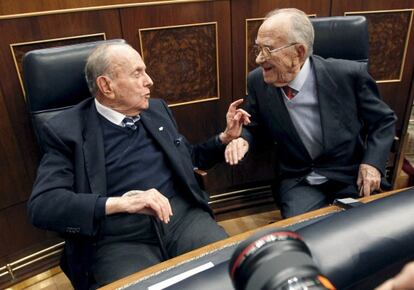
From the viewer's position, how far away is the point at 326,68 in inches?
62.3

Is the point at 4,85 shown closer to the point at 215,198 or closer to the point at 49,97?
the point at 49,97

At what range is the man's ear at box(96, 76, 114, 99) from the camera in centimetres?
137

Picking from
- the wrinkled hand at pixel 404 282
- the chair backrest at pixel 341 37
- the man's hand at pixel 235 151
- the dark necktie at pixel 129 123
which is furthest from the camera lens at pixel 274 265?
the chair backrest at pixel 341 37

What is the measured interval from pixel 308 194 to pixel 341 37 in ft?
2.41

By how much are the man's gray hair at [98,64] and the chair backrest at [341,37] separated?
930 millimetres

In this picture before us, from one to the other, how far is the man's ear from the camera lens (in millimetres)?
1028

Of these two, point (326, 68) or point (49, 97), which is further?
point (326, 68)

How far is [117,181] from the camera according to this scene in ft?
4.59

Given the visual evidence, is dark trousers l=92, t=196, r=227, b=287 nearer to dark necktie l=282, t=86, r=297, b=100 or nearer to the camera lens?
dark necktie l=282, t=86, r=297, b=100

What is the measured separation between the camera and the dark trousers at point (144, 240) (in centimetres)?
126

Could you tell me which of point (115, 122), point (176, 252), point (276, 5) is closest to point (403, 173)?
point (276, 5)

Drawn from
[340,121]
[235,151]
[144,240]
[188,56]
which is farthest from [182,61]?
[144,240]

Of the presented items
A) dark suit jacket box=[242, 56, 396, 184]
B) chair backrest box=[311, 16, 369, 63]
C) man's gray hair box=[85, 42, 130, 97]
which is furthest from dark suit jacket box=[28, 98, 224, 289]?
chair backrest box=[311, 16, 369, 63]

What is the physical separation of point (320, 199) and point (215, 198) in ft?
2.96
